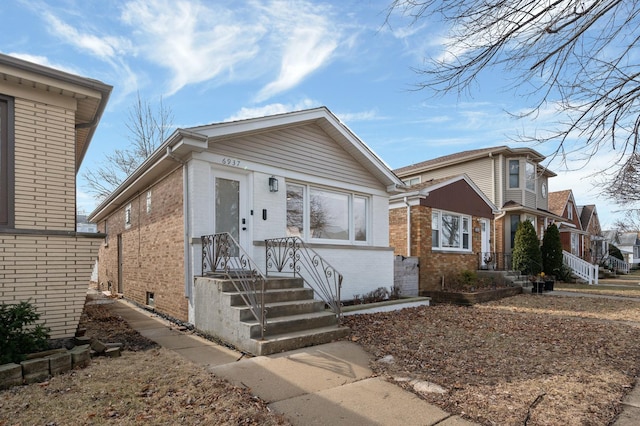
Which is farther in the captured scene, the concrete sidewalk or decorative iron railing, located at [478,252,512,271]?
decorative iron railing, located at [478,252,512,271]

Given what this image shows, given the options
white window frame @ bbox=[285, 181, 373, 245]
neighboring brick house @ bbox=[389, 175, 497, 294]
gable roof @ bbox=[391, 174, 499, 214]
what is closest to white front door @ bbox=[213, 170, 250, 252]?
white window frame @ bbox=[285, 181, 373, 245]

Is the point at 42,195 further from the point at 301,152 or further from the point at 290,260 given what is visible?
the point at 301,152

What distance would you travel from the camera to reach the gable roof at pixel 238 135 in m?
6.80

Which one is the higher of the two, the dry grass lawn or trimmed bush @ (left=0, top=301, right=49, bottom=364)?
trimmed bush @ (left=0, top=301, right=49, bottom=364)

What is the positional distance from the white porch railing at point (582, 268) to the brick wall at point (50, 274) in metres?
21.5

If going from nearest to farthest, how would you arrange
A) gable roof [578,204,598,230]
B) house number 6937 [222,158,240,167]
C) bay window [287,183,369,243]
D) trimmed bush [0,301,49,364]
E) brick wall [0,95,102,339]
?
trimmed bush [0,301,49,364], brick wall [0,95,102,339], house number 6937 [222,158,240,167], bay window [287,183,369,243], gable roof [578,204,598,230]

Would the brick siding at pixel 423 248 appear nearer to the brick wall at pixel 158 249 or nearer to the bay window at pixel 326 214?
the bay window at pixel 326 214

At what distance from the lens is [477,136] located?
597cm

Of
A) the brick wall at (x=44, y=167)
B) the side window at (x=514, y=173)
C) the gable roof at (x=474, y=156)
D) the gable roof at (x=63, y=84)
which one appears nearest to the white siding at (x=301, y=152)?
the gable roof at (x=63, y=84)

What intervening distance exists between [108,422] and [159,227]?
19.5 ft

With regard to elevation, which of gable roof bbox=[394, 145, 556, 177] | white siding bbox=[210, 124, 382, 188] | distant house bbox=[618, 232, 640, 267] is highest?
gable roof bbox=[394, 145, 556, 177]

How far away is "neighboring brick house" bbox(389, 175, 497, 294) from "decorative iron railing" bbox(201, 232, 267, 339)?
6.93 metres

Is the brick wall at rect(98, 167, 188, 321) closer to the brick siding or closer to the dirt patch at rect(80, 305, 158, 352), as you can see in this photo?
the dirt patch at rect(80, 305, 158, 352)

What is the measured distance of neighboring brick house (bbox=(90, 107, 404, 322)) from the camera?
7.13m
